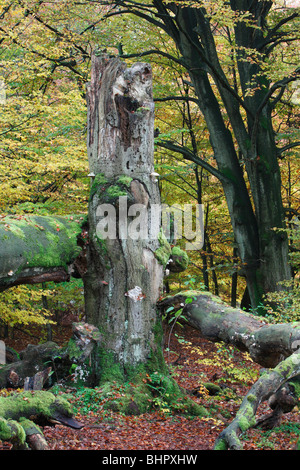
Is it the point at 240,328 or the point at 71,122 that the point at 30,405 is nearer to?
the point at 240,328

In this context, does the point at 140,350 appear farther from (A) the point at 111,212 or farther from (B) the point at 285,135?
(B) the point at 285,135

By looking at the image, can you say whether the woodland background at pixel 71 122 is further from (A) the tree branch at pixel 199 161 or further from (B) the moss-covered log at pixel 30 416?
(B) the moss-covered log at pixel 30 416

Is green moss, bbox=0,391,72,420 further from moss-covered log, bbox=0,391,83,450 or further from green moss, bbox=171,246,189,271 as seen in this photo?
green moss, bbox=171,246,189,271

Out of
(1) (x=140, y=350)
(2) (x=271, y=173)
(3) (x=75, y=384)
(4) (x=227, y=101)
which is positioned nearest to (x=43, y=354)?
(3) (x=75, y=384)

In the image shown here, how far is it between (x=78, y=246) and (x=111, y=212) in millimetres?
662

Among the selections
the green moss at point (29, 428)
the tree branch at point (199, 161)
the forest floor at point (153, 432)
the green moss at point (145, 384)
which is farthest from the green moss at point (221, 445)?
the tree branch at point (199, 161)

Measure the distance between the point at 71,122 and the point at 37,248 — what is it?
5779 millimetres

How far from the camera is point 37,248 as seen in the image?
18.7ft

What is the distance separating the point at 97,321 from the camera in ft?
20.9

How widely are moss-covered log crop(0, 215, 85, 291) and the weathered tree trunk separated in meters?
0.37

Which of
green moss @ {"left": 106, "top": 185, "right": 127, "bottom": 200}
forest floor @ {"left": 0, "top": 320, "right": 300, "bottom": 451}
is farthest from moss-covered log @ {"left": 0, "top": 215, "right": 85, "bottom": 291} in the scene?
forest floor @ {"left": 0, "top": 320, "right": 300, "bottom": 451}

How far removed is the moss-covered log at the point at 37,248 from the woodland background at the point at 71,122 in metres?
0.38

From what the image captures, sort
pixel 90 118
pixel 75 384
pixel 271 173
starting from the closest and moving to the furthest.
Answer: pixel 75 384
pixel 90 118
pixel 271 173

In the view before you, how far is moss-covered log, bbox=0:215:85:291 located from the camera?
17.6 ft
